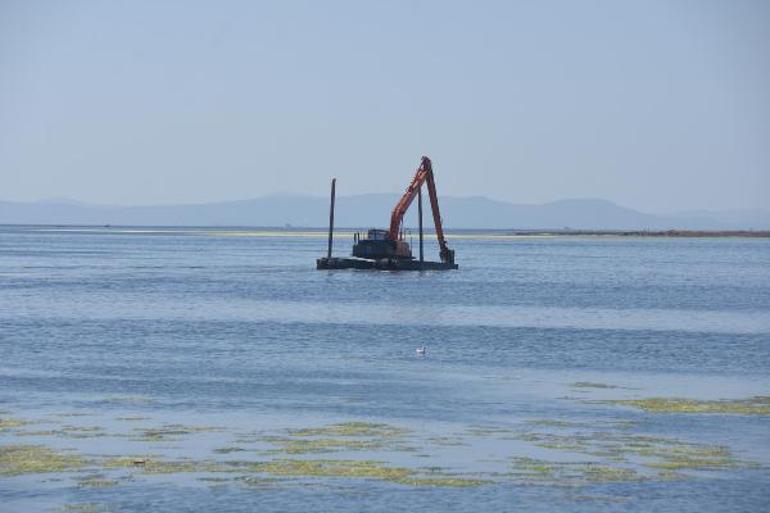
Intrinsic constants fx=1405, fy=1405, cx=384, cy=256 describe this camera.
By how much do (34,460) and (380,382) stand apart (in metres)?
16.6

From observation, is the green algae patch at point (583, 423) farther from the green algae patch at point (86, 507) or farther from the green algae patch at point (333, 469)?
the green algae patch at point (86, 507)

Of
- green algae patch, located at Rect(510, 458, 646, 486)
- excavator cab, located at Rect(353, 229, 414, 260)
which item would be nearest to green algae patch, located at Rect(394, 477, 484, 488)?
green algae patch, located at Rect(510, 458, 646, 486)

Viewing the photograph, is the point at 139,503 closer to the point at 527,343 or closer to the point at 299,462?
the point at 299,462

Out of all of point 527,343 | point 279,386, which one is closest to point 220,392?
point 279,386

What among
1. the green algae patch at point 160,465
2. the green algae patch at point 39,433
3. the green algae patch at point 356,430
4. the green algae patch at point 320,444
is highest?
the green algae patch at point 356,430

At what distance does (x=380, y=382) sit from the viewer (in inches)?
1756

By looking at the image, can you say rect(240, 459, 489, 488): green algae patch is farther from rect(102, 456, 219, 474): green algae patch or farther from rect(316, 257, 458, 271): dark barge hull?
rect(316, 257, 458, 271): dark barge hull

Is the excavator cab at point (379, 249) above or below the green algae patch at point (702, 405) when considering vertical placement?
above

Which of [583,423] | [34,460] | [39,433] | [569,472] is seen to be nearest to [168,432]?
[39,433]

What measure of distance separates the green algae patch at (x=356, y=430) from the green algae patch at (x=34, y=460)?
580 cm

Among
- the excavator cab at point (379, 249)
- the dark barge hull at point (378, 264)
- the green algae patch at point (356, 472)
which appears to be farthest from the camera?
the excavator cab at point (379, 249)

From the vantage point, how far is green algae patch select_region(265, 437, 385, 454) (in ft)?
103

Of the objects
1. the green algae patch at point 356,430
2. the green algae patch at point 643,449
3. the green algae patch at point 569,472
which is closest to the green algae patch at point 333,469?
the green algae patch at point 569,472

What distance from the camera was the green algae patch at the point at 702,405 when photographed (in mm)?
38281
